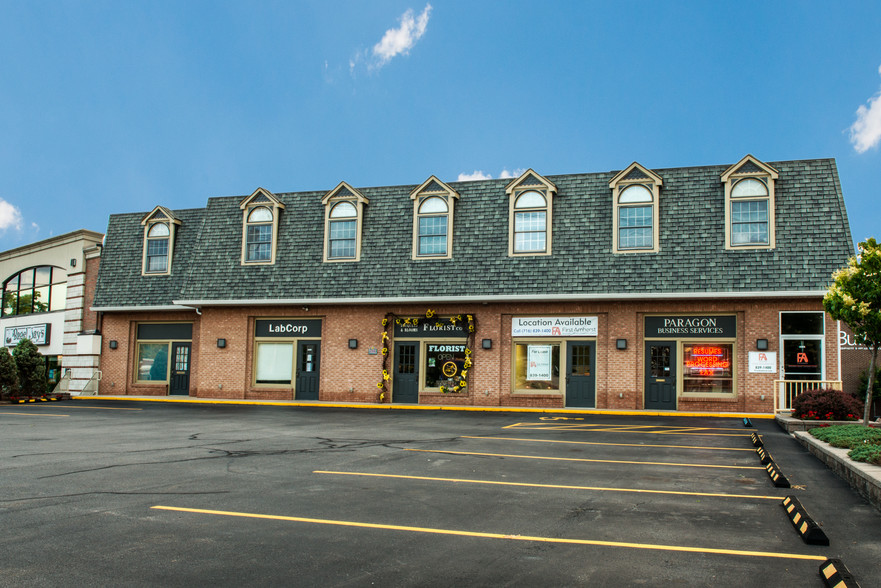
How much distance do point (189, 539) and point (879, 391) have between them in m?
20.3

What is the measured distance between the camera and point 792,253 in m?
20.3

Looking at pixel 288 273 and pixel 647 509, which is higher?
pixel 288 273

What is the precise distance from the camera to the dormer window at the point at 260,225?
25453 mm

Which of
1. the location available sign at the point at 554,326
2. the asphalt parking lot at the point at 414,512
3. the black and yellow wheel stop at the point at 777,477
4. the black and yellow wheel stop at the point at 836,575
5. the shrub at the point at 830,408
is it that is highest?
the location available sign at the point at 554,326

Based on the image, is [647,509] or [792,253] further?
[792,253]

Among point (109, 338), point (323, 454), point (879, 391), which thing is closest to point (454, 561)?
point (323, 454)

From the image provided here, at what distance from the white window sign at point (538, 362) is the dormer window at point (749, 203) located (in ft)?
21.4

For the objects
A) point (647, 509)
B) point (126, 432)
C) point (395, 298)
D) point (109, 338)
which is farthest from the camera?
point (109, 338)

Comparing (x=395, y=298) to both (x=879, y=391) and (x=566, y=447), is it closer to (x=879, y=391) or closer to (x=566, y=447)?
(x=566, y=447)

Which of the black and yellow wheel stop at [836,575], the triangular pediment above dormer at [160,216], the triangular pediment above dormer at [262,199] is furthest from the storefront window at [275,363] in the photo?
the black and yellow wheel stop at [836,575]

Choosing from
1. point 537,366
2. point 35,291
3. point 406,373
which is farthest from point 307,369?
point 35,291

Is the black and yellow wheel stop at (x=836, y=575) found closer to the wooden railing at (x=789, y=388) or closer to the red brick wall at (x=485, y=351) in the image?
the wooden railing at (x=789, y=388)

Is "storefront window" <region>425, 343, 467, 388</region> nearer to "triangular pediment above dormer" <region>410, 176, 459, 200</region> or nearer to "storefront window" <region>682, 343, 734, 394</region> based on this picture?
"triangular pediment above dormer" <region>410, 176, 459, 200</region>

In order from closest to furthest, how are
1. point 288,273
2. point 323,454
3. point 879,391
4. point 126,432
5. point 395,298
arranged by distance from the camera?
point 323,454, point 126,432, point 879,391, point 395,298, point 288,273
